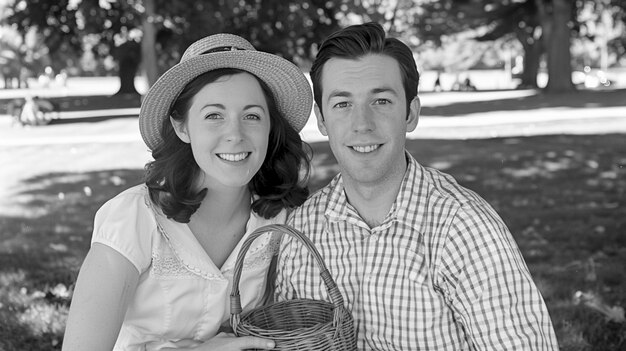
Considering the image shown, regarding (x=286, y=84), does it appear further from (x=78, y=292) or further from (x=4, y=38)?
(x=4, y=38)

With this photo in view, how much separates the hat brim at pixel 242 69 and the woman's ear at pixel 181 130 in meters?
0.07

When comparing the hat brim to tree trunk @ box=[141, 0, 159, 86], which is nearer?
the hat brim

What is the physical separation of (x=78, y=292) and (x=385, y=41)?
4.64 ft

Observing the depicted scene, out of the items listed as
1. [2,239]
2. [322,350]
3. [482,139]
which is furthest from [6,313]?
[482,139]

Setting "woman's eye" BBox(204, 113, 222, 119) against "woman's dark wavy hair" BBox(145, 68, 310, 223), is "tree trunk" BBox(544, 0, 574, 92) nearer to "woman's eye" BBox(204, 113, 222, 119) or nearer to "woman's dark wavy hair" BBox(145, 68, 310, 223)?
"woman's dark wavy hair" BBox(145, 68, 310, 223)

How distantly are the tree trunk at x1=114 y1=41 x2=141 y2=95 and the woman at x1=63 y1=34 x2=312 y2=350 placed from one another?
99.0 feet

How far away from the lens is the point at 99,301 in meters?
2.52

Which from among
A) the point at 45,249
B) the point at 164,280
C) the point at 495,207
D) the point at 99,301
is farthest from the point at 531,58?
the point at 99,301

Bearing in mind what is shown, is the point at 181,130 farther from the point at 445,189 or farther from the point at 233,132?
the point at 445,189

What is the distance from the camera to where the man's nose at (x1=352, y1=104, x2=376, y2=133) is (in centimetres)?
270

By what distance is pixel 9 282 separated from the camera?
5527 millimetres

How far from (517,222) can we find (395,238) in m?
4.61

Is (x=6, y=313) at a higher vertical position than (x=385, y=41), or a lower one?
lower

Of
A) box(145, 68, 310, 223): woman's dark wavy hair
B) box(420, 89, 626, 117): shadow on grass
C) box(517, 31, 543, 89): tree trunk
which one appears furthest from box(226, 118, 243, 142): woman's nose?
Answer: box(517, 31, 543, 89): tree trunk
